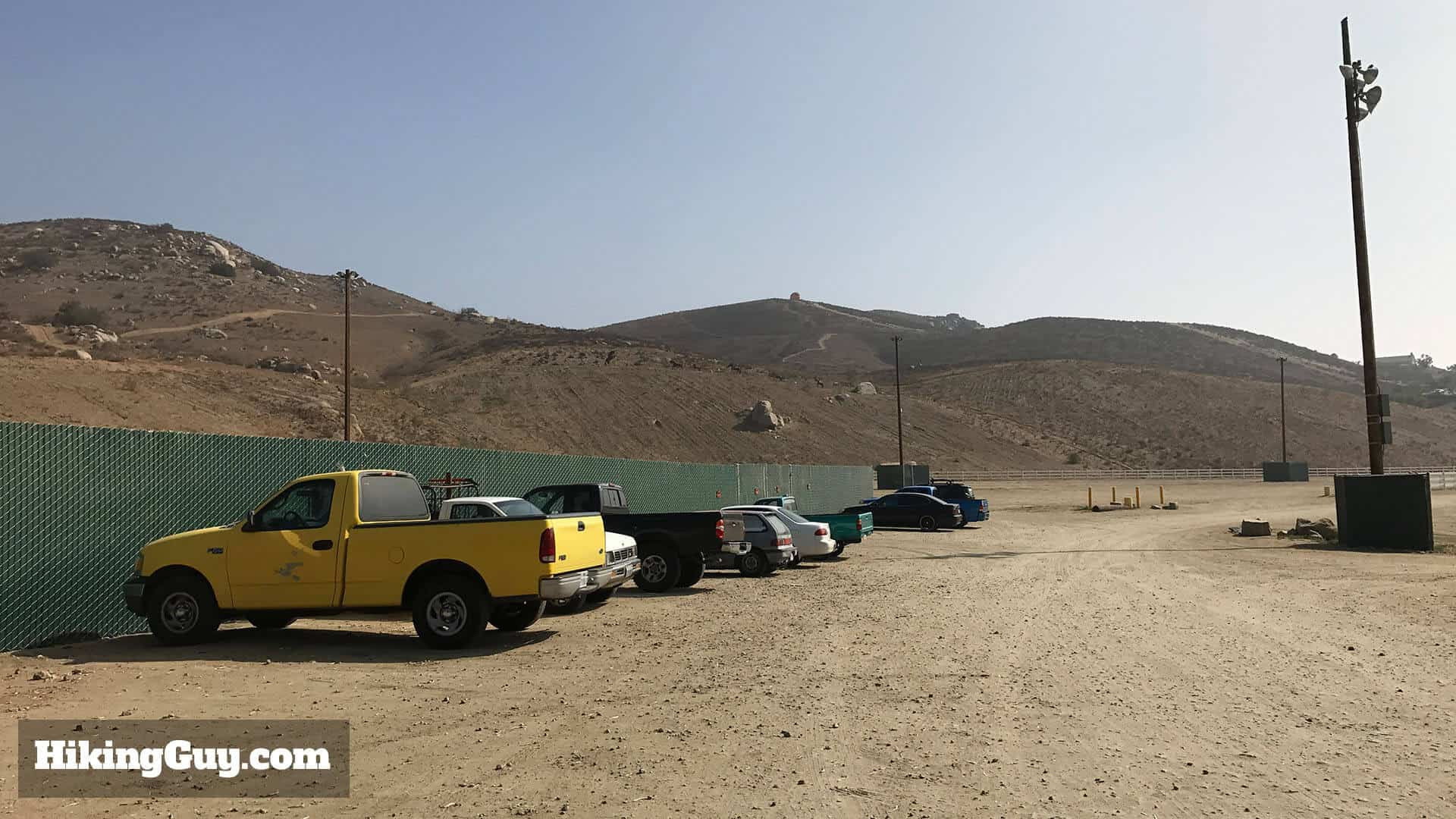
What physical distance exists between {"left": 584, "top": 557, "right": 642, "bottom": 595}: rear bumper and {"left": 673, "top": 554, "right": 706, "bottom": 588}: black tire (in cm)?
372

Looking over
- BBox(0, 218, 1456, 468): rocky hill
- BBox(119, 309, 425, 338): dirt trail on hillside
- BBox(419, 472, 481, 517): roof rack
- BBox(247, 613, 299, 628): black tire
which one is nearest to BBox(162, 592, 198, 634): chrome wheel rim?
BBox(247, 613, 299, 628): black tire

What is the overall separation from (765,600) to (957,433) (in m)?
82.9

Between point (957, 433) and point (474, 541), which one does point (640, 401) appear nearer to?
point (957, 433)

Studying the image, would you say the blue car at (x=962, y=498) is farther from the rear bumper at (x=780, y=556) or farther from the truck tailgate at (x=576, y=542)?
the truck tailgate at (x=576, y=542)

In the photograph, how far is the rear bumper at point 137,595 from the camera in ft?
38.5

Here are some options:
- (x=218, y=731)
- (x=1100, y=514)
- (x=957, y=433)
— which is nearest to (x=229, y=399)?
(x=1100, y=514)

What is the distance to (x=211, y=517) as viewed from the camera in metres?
14.3

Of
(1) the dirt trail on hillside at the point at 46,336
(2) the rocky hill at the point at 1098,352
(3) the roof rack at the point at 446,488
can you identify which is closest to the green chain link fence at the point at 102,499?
(3) the roof rack at the point at 446,488

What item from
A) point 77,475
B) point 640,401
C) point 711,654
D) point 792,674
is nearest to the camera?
point 792,674

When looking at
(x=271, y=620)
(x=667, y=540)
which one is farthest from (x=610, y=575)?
(x=667, y=540)

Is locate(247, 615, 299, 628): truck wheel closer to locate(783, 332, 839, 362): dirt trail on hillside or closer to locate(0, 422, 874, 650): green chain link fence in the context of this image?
locate(0, 422, 874, 650): green chain link fence

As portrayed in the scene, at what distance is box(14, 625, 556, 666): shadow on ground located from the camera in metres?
11.1

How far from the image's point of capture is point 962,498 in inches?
1649

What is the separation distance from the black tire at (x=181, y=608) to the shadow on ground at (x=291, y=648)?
0.64ft
